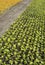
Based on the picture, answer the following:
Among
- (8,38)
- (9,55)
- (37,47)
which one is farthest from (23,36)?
(9,55)

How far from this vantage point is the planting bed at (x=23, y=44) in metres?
6.51

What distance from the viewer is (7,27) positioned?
1012cm

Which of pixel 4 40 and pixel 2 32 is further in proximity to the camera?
pixel 2 32

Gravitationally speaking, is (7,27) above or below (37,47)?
above

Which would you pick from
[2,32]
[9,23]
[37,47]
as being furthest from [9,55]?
[9,23]

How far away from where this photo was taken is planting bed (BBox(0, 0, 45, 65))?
21.4ft

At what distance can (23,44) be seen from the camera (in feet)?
25.7

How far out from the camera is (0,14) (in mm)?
12977

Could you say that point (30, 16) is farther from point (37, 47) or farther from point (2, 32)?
→ point (37, 47)

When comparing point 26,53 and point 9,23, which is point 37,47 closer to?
point 26,53

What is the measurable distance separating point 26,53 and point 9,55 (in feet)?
2.46

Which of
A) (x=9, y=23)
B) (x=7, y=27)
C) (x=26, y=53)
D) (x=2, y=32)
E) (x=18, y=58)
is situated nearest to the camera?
(x=18, y=58)

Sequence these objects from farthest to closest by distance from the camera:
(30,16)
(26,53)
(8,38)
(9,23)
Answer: (30,16) → (9,23) → (8,38) → (26,53)

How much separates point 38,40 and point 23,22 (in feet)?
9.87
